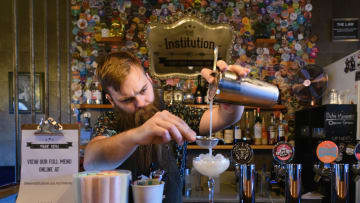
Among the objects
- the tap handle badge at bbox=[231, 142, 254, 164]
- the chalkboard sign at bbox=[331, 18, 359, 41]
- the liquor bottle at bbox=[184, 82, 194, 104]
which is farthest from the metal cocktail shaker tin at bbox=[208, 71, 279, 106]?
the chalkboard sign at bbox=[331, 18, 359, 41]

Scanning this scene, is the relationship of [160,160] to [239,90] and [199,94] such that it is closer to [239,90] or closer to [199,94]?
[239,90]

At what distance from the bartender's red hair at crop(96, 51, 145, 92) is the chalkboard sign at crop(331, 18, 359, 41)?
3009mm

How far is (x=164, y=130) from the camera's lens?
0.80m

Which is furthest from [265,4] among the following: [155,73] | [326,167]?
[326,167]

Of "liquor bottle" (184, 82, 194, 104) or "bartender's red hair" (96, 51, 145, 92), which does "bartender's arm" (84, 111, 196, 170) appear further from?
"liquor bottle" (184, 82, 194, 104)

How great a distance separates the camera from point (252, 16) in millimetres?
3357

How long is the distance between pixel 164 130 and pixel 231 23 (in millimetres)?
2840

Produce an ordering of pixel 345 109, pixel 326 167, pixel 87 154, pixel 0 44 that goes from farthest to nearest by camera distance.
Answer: pixel 0 44, pixel 345 109, pixel 326 167, pixel 87 154

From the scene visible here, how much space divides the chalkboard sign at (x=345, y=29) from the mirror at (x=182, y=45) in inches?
53.8

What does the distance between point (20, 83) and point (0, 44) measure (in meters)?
0.60

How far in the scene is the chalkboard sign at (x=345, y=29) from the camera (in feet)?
10.9

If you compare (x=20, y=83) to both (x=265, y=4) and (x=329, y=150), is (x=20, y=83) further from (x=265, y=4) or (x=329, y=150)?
(x=329, y=150)

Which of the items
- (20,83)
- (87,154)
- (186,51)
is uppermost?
(186,51)

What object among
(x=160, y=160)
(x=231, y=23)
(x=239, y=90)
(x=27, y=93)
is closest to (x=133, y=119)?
(x=160, y=160)
